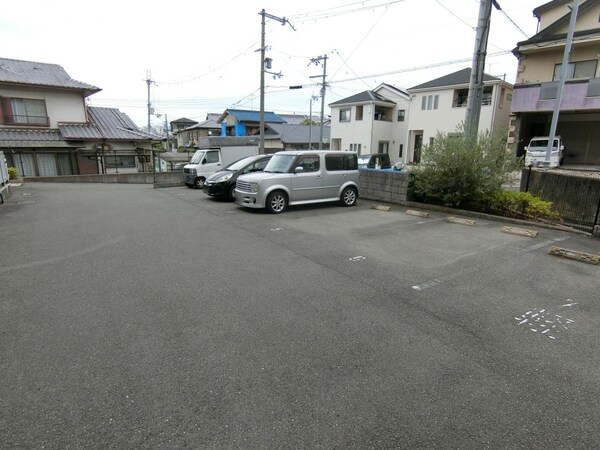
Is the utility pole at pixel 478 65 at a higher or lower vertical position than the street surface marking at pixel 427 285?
higher

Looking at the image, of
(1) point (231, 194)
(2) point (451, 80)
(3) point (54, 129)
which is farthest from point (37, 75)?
(2) point (451, 80)

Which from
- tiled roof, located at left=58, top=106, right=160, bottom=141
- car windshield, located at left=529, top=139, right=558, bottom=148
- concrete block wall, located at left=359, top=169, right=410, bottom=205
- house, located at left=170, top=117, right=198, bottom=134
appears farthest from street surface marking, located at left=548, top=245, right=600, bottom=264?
house, located at left=170, top=117, right=198, bottom=134

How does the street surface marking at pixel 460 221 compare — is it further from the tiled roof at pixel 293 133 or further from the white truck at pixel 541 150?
the tiled roof at pixel 293 133

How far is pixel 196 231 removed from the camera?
7434mm

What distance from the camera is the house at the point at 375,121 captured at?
3055cm

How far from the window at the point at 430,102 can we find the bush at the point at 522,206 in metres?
20.2

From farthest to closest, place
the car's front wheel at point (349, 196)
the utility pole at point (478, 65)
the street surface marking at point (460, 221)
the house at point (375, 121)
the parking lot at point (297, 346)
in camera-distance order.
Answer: the house at point (375, 121) < the car's front wheel at point (349, 196) < the utility pole at point (478, 65) < the street surface marking at point (460, 221) < the parking lot at point (297, 346)

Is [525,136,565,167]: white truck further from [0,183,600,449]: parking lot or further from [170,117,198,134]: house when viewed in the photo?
[170,117,198,134]: house

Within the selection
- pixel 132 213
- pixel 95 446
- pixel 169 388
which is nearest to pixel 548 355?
pixel 169 388

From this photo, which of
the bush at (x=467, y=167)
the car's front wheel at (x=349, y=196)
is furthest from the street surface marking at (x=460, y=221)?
the car's front wheel at (x=349, y=196)

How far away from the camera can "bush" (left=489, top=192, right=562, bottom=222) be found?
26.6ft

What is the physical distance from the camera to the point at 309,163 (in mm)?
Result: 9891

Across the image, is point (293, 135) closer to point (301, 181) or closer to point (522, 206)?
point (301, 181)

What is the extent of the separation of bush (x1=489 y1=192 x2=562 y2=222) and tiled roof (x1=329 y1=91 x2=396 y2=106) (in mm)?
23285
